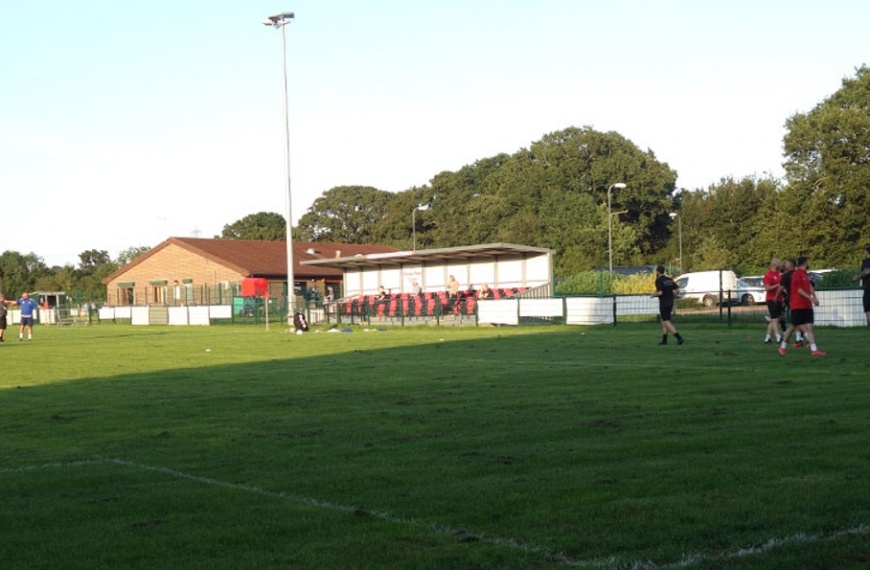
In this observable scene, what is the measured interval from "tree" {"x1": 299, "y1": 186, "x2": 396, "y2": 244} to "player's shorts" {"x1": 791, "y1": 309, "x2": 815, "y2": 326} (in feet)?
337

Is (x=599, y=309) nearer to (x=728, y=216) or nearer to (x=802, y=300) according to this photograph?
(x=802, y=300)

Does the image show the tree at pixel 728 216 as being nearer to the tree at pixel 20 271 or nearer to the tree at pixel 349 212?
the tree at pixel 349 212

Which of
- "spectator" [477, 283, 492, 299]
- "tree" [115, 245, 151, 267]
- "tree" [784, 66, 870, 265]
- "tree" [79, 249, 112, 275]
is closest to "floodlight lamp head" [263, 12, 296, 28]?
"spectator" [477, 283, 492, 299]

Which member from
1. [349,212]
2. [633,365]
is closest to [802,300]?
[633,365]

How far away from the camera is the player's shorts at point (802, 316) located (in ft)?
65.5

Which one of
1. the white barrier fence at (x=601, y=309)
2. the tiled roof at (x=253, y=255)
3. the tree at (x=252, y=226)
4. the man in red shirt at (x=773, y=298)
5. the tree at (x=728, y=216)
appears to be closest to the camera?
the man in red shirt at (x=773, y=298)

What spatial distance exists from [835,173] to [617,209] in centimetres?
2919

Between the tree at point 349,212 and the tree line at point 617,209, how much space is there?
13 centimetres

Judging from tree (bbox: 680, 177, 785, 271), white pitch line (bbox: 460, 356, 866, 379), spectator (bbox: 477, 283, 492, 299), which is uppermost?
tree (bbox: 680, 177, 785, 271)

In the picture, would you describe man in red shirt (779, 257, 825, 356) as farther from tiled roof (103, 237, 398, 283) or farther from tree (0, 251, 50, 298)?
tree (0, 251, 50, 298)

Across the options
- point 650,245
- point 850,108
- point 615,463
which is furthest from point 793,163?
point 615,463

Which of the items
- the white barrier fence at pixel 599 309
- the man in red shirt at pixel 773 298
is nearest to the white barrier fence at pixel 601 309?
the white barrier fence at pixel 599 309

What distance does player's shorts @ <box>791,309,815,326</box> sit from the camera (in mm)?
19953

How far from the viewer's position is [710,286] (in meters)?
49.3
